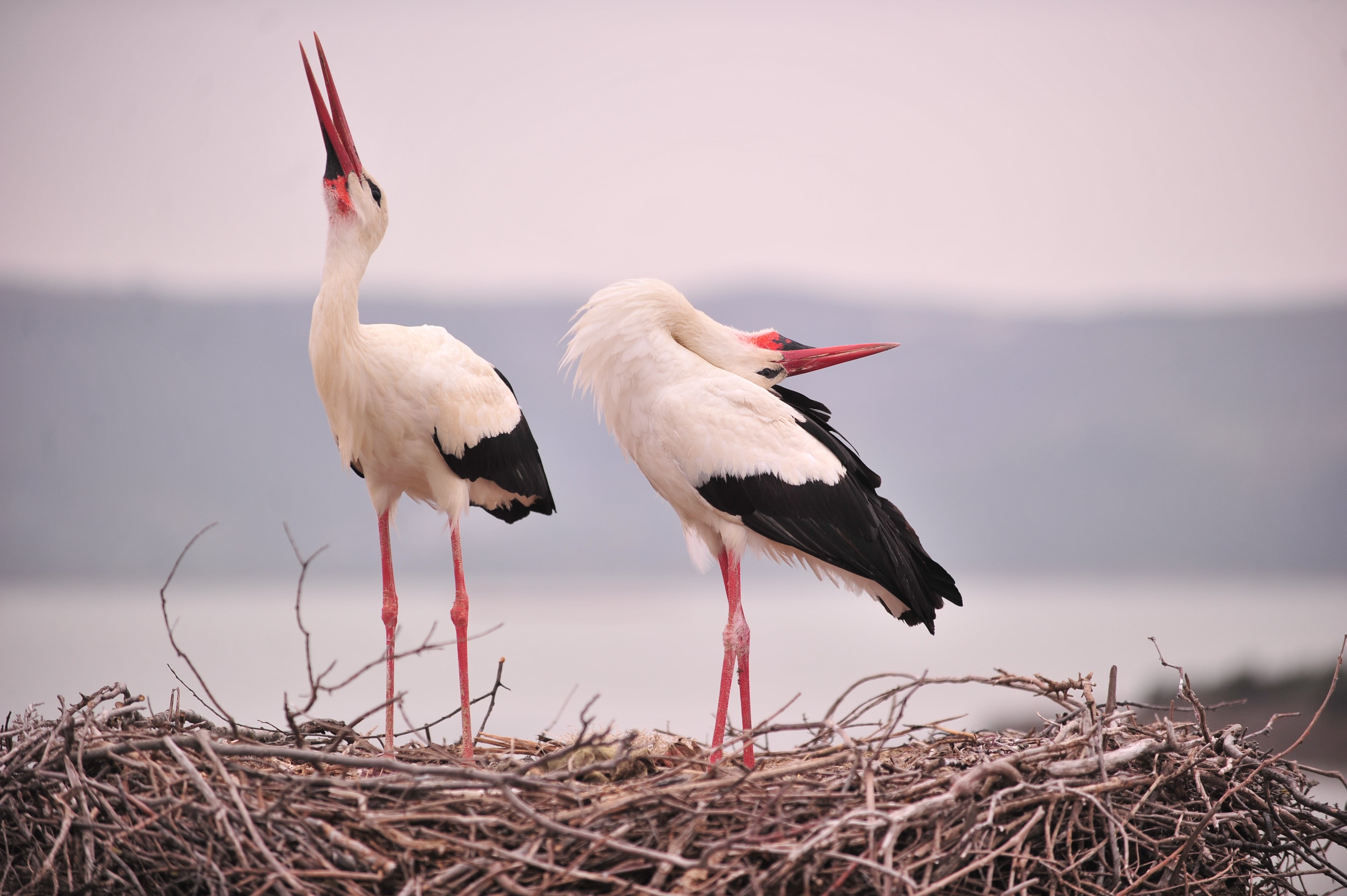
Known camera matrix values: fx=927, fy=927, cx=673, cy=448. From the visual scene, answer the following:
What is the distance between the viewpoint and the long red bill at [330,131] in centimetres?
252

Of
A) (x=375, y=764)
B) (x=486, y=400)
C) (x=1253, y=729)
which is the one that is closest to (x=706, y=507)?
(x=486, y=400)

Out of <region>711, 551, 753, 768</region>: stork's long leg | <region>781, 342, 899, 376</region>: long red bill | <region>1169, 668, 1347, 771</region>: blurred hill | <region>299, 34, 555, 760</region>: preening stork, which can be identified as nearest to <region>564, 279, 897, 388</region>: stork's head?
<region>781, 342, 899, 376</region>: long red bill

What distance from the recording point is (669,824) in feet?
5.60

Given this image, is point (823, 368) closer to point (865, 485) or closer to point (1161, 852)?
point (865, 485)

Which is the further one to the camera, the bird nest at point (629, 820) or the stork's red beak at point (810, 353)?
the stork's red beak at point (810, 353)

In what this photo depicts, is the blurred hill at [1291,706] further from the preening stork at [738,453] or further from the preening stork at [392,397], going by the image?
the preening stork at [392,397]

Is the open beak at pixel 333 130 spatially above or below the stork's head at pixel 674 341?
above

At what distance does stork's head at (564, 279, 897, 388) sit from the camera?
2.69 m

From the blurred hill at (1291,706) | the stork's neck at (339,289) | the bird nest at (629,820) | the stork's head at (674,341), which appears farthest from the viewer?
the blurred hill at (1291,706)

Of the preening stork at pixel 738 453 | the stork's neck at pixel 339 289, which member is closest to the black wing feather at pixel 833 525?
the preening stork at pixel 738 453

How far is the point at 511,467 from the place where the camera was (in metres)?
2.81

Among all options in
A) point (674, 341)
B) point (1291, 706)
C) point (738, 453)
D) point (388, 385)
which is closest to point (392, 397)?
point (388, 385)

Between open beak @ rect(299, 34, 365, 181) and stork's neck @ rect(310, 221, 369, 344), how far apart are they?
16cm

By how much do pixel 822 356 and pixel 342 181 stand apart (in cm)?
150
